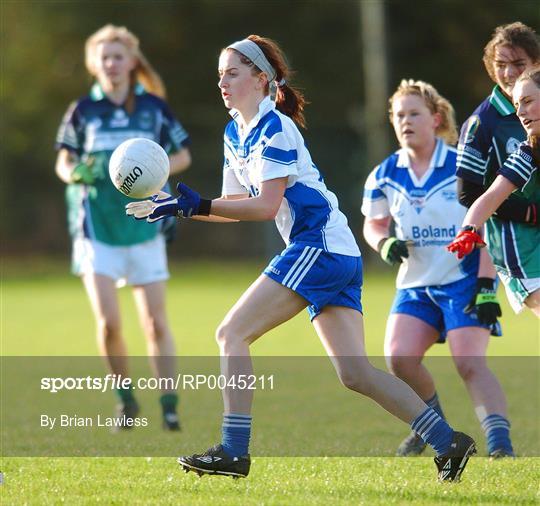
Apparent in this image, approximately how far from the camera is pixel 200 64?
3011 cm

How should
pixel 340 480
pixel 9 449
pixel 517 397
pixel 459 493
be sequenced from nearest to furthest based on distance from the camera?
pixel 459 493 → pixel 340 480 → pixel 9 449 → pixel 517 397

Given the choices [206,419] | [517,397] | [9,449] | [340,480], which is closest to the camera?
[340,480]

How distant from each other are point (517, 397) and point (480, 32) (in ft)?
70.9

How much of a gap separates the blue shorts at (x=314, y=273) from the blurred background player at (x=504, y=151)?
92cm

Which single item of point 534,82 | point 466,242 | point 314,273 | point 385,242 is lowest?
point 385,242

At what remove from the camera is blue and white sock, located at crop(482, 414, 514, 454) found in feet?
19.4

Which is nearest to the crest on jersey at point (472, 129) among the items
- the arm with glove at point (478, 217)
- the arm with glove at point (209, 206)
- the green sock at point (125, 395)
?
the arm with glove at point (478, 217)

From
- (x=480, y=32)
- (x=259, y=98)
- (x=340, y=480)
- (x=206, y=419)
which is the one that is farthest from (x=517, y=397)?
(x=480, y=32)

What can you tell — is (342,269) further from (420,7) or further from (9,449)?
(420,7)

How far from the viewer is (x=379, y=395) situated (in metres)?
4.99

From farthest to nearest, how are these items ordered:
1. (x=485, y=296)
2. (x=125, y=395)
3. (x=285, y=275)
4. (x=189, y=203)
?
(x=125, y=395), (x=485, y=296), (x=285, y=275), (x=189, y=203)

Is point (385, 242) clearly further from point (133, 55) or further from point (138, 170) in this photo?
point (133, 55)

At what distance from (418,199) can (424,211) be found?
8 centimetres

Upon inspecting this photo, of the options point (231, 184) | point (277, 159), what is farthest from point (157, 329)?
point (277, 159)
